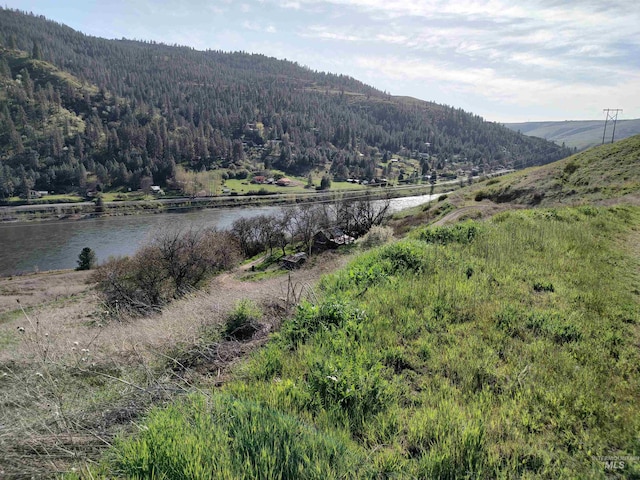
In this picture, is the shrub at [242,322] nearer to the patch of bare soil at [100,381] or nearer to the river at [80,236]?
the patch of bare soil at [100,381]

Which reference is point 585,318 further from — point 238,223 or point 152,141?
point 152,141

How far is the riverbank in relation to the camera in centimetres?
9056

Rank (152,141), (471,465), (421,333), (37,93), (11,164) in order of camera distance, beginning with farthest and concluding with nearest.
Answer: (37,93) → (152,141) → (11,164) → (421,333) → (471,465)

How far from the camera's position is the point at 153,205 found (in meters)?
102

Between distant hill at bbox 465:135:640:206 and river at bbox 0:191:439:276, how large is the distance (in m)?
45.1

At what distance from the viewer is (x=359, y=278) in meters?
7.30

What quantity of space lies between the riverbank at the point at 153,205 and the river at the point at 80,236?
189 inches

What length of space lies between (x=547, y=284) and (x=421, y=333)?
3.14m

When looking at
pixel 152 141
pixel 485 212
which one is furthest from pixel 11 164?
pixel 485 212

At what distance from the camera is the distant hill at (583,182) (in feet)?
85.9

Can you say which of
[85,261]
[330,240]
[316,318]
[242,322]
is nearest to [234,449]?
[316,318]

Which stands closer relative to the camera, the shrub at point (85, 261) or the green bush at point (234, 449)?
the green bush at point (234, 449)

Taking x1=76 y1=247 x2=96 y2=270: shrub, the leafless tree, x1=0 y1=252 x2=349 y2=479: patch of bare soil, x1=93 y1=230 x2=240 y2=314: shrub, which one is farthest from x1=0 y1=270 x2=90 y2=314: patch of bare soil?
x1=0 y1=252 x2=349 y2=479: patch of bare soil

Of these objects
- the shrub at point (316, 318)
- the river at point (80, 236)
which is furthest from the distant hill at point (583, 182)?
the river at point (80, 236)
